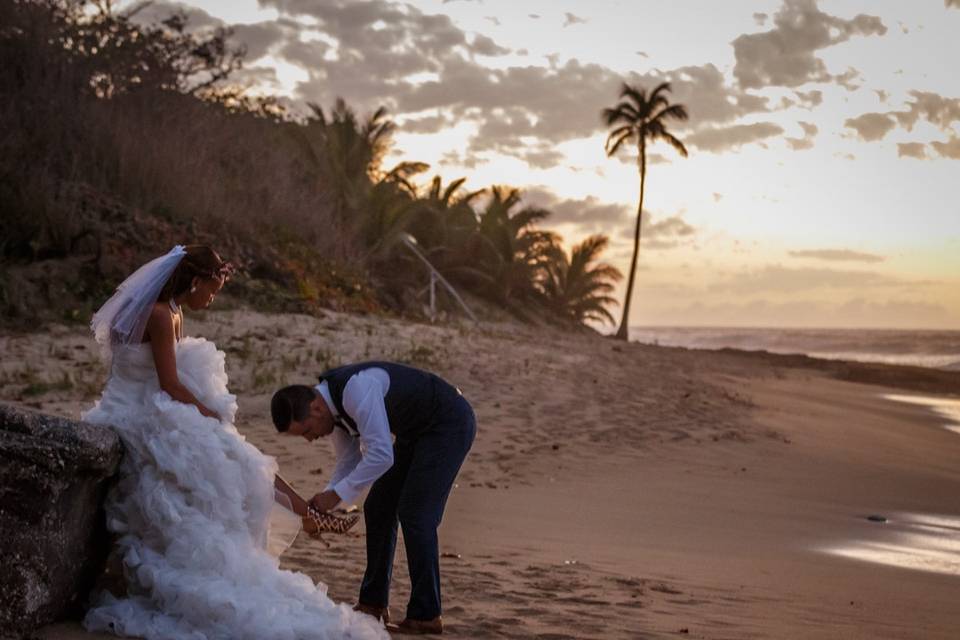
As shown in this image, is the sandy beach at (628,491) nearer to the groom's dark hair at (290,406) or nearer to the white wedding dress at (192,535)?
the white wedding dress at (192,535)

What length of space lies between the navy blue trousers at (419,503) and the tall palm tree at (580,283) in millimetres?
36851

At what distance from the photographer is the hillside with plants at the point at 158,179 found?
15.9m

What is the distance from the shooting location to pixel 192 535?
4.45 m

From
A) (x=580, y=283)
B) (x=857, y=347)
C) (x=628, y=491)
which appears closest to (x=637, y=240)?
(x=580, y=283)

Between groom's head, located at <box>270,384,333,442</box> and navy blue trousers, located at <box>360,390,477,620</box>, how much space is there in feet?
1.99

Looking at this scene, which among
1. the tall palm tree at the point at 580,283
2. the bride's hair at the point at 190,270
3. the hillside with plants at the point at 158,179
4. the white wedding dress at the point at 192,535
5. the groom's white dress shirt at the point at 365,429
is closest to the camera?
the white wedding dress at the point at 192,535

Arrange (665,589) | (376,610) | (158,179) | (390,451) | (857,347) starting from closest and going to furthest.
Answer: (390,451) < (376,610) < (665,589) < (158,179) < (857,347)

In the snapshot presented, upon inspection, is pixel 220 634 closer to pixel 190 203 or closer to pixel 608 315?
pixel 190 203

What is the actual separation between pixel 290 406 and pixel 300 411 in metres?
0.06

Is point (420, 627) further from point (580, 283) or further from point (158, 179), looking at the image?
point (580, 283)

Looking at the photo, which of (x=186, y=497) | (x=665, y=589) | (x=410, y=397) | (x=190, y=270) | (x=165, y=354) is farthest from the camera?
(x=665, y=589)

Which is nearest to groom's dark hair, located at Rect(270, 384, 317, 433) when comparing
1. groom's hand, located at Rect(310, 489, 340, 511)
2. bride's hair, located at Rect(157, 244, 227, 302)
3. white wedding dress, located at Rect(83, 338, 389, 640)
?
white wedding dress, located at Rect(83, 338, 389, 640)

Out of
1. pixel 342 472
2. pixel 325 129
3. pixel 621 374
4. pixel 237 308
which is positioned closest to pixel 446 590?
pixel 342 472

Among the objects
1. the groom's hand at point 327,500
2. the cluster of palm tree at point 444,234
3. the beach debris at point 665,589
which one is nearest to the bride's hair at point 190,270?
the groom's hand at point 327,500
